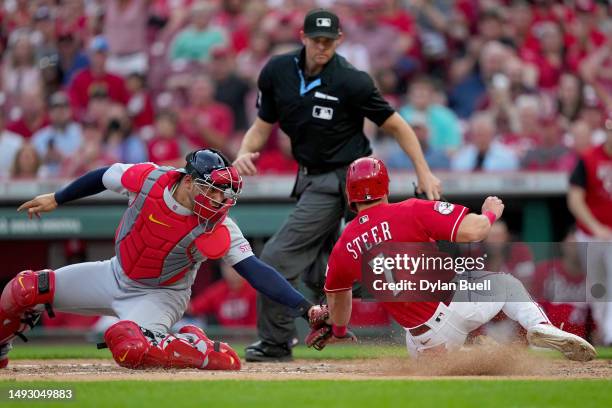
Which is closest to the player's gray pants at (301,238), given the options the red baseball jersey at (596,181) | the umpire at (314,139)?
the umpire at (314,139)

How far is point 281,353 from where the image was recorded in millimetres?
7668

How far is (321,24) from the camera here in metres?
7.21

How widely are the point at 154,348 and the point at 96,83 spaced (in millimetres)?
7698

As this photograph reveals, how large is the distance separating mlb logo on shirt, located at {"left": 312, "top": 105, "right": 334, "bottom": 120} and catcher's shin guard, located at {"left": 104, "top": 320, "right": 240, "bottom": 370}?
1.74 metres

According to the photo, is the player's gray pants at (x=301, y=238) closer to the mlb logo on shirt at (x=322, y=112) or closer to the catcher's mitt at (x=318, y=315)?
the mlb logo on shirt at (x=322, y=112)

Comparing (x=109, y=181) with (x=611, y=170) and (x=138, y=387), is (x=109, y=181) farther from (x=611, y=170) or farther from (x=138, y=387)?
(x=611, y=170)

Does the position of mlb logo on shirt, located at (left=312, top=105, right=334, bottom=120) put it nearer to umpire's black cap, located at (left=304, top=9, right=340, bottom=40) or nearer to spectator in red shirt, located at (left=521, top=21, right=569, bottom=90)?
umpire's black cap, located at (left=304, top=9, right=340, bottom=40)

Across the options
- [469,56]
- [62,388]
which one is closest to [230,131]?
[469,56]

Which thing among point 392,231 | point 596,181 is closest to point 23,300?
point 392,231

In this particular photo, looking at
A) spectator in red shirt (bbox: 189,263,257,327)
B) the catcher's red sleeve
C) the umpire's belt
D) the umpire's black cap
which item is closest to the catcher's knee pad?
the catcher's red sleeve

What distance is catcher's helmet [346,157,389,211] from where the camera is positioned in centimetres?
628

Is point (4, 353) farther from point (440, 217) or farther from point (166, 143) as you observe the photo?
point (166, 143)

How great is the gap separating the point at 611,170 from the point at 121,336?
215 inches

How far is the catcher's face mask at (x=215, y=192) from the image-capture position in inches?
245
